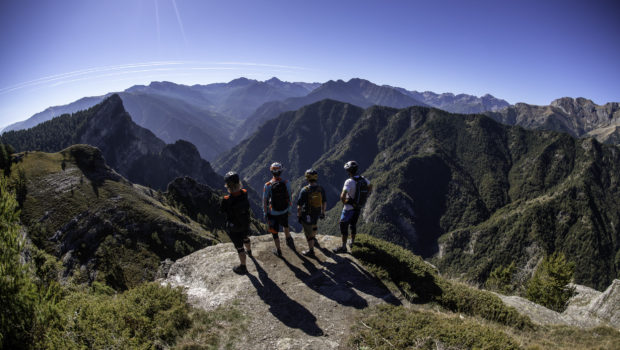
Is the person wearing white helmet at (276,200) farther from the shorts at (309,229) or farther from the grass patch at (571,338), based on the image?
the grass patch at (571,338)

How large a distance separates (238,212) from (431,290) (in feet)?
28.4

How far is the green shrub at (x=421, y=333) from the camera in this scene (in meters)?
6.92

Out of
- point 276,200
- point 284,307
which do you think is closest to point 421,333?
point 284,307

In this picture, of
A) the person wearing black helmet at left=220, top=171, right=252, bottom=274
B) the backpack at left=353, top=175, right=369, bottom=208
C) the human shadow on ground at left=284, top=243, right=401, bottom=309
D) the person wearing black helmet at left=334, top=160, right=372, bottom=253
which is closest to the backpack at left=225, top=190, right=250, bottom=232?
the person wearing black helmet at left=220, top=171, right=252, bottom=274

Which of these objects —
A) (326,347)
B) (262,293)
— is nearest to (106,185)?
(262,293)

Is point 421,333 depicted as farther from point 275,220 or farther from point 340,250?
point 275,220

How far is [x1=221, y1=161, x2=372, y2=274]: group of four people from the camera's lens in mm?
11562

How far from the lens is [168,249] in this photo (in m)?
44.6

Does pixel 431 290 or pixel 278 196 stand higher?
pixel 278 196

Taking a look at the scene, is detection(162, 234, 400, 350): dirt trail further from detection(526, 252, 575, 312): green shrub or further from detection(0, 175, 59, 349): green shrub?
detection(526, 252, 575, 312): green shrub

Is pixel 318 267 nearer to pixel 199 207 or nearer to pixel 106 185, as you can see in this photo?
pixel 106 185

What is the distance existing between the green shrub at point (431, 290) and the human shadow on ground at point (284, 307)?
12.9ft

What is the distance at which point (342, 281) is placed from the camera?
443 inches

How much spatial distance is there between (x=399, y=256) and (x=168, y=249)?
4278cm
